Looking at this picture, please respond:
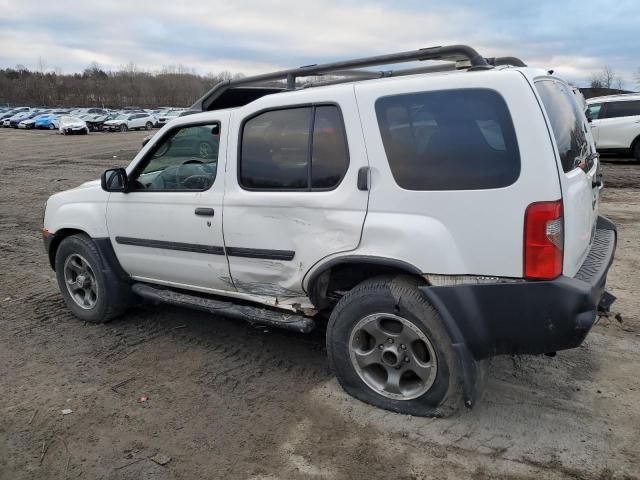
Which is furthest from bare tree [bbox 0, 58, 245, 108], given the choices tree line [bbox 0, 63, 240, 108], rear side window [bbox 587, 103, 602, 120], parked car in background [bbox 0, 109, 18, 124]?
rear side window [bbox 587, 103, 602, 120]

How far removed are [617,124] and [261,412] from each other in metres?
13.7

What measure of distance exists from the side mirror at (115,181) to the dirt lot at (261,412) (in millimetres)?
1243

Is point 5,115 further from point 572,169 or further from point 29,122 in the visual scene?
point 572,169

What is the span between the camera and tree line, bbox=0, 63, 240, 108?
90500mm

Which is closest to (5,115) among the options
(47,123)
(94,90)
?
(47,123)

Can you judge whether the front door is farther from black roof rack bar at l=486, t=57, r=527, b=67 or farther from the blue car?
the blue car

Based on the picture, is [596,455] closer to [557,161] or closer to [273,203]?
[557,161]

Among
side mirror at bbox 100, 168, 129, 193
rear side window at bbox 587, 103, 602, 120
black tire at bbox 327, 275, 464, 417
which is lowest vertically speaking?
black tire at bbox 327, 275, 464, 417

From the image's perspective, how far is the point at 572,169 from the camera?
9.76ft

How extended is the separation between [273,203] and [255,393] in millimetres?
1255

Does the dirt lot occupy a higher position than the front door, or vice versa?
the front door

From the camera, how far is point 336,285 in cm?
362

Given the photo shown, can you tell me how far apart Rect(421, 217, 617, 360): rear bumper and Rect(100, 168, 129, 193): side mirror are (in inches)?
105

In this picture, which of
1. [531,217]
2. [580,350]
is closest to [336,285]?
[531,217]
